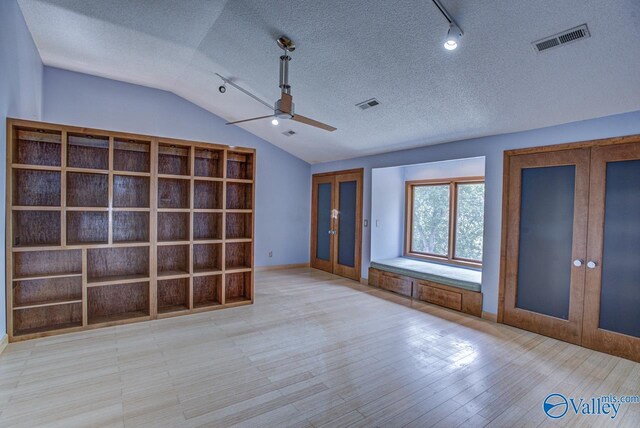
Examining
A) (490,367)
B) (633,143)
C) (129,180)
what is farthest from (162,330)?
(633,143)

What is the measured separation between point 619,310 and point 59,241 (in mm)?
6009

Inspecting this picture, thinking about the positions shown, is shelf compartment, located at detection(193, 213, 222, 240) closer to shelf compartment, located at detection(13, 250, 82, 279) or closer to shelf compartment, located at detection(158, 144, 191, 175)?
shelf compartment, located at detection(158, 144, 191, 175)

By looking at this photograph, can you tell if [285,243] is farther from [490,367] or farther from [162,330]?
[490,367]

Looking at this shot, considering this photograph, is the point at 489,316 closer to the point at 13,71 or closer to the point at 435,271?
the point at 435,271

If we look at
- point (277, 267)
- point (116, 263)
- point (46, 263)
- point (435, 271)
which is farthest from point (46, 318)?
point (435, 271)

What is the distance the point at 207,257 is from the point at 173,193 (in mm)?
1030

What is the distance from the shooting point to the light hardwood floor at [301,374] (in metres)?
2.21

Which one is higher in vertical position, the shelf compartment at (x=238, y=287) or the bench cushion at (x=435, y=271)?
the bench cushion at (x=435, y=271)

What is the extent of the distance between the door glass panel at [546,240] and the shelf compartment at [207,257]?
4005 millimetres

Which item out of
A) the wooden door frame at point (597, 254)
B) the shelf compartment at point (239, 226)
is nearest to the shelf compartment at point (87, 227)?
the shelf compartment at point (239, 226)

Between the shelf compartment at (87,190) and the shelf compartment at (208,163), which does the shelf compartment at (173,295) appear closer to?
the shelf compartment at (87,190)

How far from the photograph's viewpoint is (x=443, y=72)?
3.23 m

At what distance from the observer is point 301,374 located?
2754 mm

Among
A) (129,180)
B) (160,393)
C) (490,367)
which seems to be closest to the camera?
(160,393)
